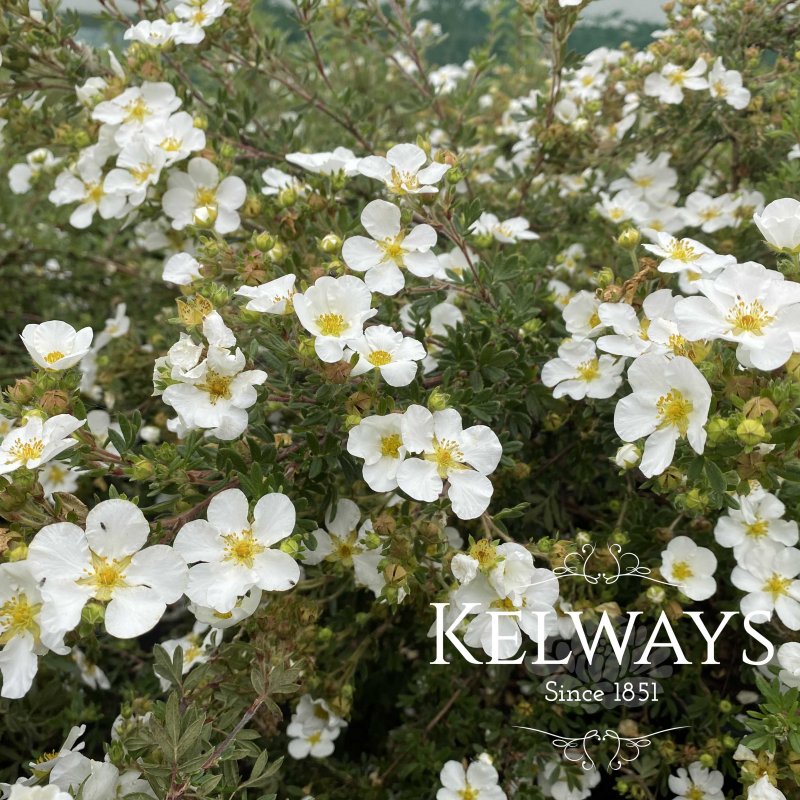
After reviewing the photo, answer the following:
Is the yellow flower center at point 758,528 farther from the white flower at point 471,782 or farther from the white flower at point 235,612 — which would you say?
the white flower at point 235,612

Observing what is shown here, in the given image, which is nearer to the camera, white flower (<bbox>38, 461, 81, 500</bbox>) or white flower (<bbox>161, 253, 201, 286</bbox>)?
white flower (<bbox>161, 253, 201, 286</bbox>)

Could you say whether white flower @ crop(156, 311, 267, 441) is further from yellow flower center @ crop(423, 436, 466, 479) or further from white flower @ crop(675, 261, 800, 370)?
white flower @ crop(675, 261, 800, 370)

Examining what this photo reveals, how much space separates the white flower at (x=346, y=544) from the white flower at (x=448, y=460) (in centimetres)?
22

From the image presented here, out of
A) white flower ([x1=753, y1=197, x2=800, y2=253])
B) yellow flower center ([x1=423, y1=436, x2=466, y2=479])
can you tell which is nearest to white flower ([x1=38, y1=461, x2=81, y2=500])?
yellow flower center ([x1=423, y1=436, x2=466, y2=479])

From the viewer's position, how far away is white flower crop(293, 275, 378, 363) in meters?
1.14

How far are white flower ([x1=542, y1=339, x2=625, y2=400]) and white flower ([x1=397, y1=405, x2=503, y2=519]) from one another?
0.29 meters

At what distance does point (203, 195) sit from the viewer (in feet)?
5.30

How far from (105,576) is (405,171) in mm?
819

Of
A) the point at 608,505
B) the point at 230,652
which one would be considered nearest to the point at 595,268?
the point at 608,505

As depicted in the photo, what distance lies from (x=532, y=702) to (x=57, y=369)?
3.77ft

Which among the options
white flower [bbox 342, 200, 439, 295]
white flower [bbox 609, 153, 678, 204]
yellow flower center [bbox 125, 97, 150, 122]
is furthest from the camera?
white flower [bbox 609, 153, 678, 204]

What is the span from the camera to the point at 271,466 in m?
1.22

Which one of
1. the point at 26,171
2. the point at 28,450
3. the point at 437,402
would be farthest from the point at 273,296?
the point at 26,171

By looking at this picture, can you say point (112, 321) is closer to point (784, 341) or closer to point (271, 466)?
point (271, 466)
